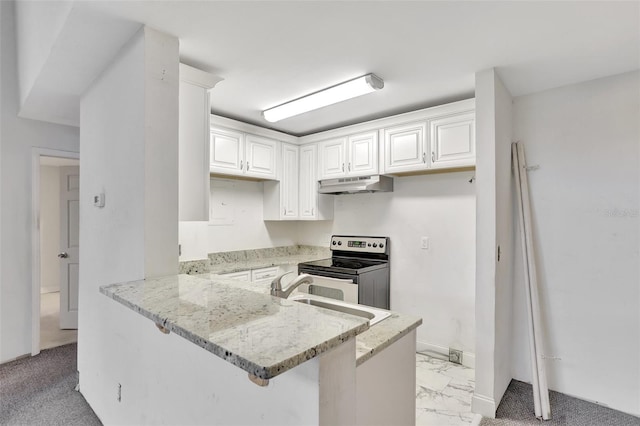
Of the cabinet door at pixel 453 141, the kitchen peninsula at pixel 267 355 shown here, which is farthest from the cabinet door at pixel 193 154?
the cabinet door at pixel 453 141

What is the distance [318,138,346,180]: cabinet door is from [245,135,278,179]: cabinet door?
0.52m

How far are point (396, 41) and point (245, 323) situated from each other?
1.71m

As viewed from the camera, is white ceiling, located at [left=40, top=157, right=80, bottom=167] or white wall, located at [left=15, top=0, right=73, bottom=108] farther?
white ceiling, located at [left=40, top=157, right=80, bottom=167]

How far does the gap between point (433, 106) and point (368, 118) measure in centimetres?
67

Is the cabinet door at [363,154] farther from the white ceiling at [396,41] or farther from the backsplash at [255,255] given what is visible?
the backsplash at [255,255]

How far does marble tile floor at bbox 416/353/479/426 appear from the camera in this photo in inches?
88.4

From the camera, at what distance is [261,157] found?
357 cm

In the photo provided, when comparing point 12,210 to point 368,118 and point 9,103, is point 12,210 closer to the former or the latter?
point 9,103

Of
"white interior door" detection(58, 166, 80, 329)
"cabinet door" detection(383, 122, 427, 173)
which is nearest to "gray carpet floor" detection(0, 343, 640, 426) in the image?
"white interior door" detection(58, 166, 80, 329)

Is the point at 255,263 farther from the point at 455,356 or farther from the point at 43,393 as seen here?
the point at 455,356

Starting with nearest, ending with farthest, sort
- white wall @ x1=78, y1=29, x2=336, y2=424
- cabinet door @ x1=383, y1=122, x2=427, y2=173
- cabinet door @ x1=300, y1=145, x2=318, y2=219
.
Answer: white wall @ x1=78, y1=29, x2=336, y2=424, cabinet door @ x1=383, y1=122, x2=427, y2=173, cabinet door @ x1=300, y1=145, x2=318, y2=219

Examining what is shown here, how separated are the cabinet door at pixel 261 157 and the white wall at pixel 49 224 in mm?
4062

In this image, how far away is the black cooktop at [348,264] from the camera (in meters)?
3.19

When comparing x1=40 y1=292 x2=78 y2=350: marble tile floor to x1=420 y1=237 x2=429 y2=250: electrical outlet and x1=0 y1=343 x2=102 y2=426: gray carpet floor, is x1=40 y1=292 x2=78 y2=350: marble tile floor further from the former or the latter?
x1=420 y1=237 x2=429 y2=250: electrical outlet
